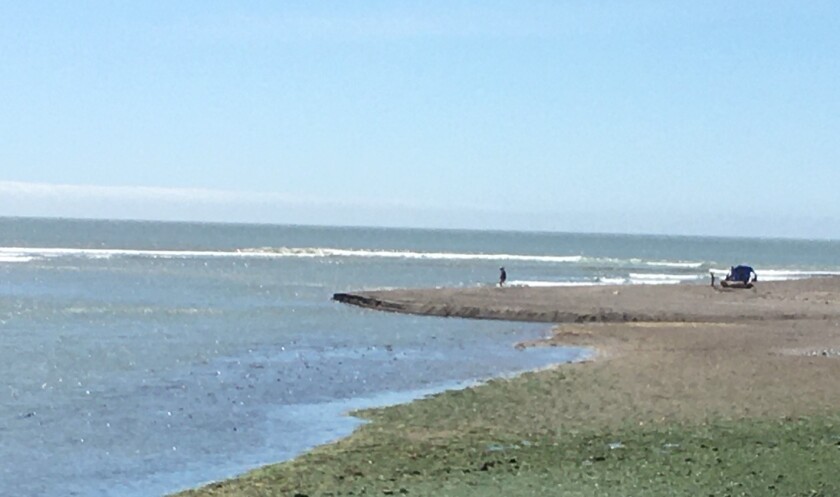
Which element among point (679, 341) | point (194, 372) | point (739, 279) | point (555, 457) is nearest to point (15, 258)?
point (739, 279)

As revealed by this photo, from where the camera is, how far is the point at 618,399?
77.8 ft

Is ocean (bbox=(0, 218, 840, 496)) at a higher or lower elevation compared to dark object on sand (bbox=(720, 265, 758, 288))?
lower

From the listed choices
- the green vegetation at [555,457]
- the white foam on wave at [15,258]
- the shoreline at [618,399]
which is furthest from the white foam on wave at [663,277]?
the green vegetation at [555,457]

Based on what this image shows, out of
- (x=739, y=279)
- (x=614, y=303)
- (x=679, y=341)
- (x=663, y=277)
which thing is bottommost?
(x=679, y=341)

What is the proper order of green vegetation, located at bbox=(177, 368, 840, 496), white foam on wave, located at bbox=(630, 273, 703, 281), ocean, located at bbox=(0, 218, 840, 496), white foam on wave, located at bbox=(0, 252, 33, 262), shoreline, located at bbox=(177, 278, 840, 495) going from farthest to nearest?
white foam on wave, located at bbox=(0, 252, 33, 262)
white foam on wave, located at bbox=(630, 273, 703, 281)
ocean, located at bbox=(0, 218, 840, 496)
shoreline, located at bbox=(177, 278, 840, 495)
green vegetation, located at bbox=(177, 368, 840, 496)

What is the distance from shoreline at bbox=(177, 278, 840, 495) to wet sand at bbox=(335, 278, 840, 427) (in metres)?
0.05

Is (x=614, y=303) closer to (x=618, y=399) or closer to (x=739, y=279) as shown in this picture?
(x=739, y=279)

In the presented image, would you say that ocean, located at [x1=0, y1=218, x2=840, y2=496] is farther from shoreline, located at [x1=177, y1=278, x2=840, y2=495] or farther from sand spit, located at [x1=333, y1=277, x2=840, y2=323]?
sand spit, located at [x1=333, y1=277, x2=840, y2=323]

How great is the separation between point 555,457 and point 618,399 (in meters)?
6.66

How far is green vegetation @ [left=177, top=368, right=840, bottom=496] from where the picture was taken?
15094 millimetres

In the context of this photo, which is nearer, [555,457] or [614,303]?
[555,457]

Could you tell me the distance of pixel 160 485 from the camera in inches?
664

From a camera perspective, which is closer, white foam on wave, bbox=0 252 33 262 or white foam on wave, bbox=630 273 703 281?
white foam on wave, bbox=630 273 703 281

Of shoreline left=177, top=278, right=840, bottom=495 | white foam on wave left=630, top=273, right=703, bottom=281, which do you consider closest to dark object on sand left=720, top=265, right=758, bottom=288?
shoreline left=177, top=278, right=840, bottom=495
